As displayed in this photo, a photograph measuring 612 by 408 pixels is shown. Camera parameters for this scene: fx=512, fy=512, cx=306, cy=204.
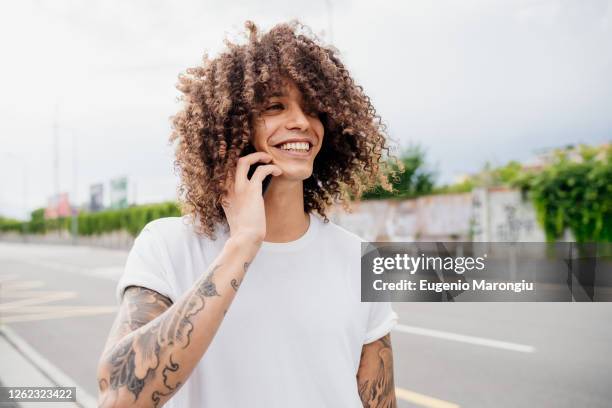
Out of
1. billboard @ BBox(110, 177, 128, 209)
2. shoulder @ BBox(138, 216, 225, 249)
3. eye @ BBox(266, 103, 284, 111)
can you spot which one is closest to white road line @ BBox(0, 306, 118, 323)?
shoulder @ BBox(138, 216, 225, 249)

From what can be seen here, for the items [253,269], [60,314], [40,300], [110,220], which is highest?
[253,269]

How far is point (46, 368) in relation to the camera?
17.5ft

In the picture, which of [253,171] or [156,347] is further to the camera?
[253,171]

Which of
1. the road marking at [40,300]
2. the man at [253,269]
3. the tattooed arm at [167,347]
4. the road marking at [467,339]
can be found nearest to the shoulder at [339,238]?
the man at [253,269]

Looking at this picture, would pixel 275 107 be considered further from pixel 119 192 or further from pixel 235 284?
pixel 119 192

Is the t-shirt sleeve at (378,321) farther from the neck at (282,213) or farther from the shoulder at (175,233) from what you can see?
the shoulder at (175,233)

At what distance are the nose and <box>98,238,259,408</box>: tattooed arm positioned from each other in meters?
0.51

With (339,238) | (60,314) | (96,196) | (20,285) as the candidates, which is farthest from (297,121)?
(96,196)

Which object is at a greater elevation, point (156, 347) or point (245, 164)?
point (245, 164)

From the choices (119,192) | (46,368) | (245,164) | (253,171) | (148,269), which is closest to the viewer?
(148,269)

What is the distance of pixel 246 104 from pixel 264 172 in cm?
28

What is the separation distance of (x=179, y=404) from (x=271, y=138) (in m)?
0.77

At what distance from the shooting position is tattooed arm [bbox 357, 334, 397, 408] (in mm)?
1530

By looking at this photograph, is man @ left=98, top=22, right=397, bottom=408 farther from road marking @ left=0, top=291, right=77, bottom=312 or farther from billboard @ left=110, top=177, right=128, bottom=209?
billboard @ left=110, top=177, right=128, bottom=209
